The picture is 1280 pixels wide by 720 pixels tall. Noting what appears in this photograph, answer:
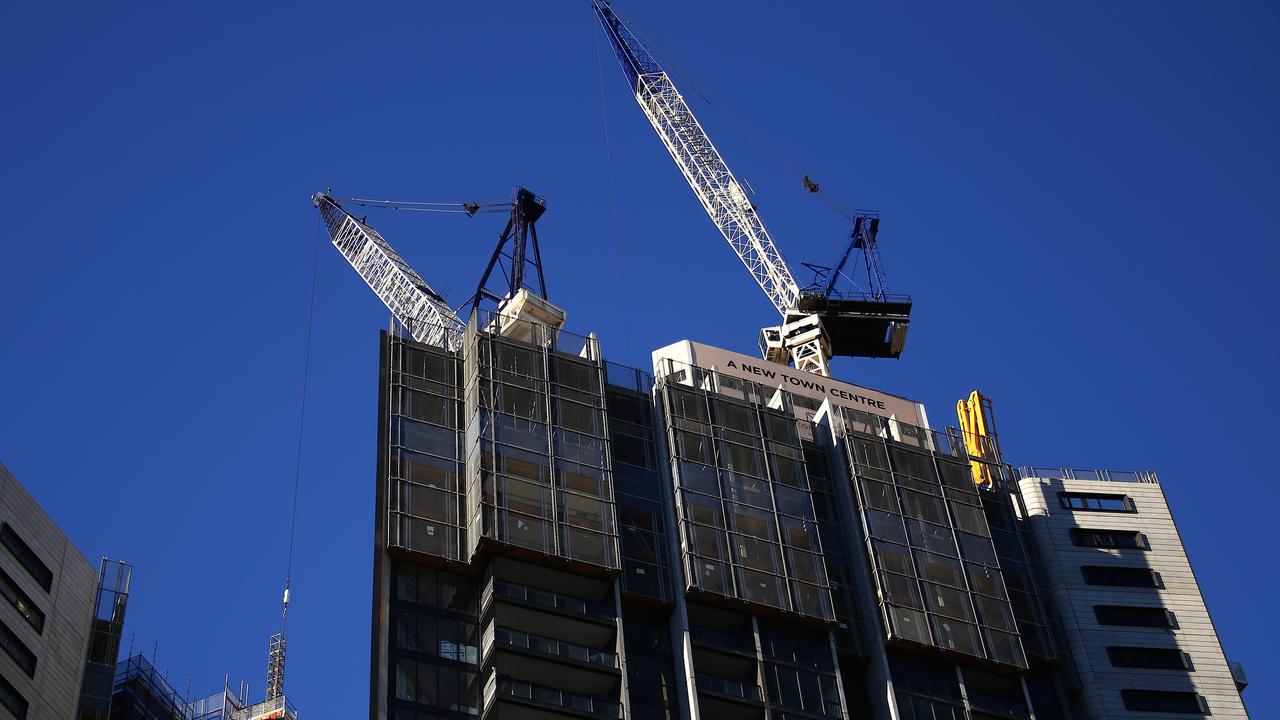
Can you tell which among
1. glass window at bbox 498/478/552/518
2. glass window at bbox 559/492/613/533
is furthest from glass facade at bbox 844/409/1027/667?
glass window at bbox 498/478/552/518

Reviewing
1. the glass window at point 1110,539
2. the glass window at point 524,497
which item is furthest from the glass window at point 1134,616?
the glass window at point 524,497

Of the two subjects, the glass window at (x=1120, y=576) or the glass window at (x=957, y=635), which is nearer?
the glass window at (x=957, y=635)

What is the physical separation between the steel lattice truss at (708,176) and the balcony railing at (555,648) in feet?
281

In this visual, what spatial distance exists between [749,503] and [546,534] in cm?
1485

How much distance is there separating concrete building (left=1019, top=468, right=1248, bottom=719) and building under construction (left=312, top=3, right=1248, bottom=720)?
173 mm

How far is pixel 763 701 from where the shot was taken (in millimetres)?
93688

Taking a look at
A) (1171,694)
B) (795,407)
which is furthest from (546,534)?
(1171,694)

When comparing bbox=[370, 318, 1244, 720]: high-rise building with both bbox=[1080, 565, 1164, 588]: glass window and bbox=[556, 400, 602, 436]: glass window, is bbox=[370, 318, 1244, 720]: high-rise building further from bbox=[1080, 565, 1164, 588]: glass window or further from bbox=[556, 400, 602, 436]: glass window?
bbox=[1080, 565, 1164, 588]: glass window

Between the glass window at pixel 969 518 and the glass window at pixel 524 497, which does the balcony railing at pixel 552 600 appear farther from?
the glass window at pixel 969 518

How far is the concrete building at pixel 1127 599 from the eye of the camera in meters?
110

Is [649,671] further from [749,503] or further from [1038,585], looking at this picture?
[1038,585]

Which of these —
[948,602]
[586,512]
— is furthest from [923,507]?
[586,512]

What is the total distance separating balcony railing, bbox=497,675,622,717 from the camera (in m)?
87.8

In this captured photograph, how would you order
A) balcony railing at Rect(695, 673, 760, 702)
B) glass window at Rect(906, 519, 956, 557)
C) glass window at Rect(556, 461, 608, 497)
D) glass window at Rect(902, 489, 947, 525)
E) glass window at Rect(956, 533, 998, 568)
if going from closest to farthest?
balcony railing at Rect(695, 673, 760, 702), glass window at Rect(556, 461, 608, 497), glass window at Rect(906, 519, 956, 557), glass window at Rect(956, 533, 998, 568), glass window at Rect(902, 489, 947, 525)
